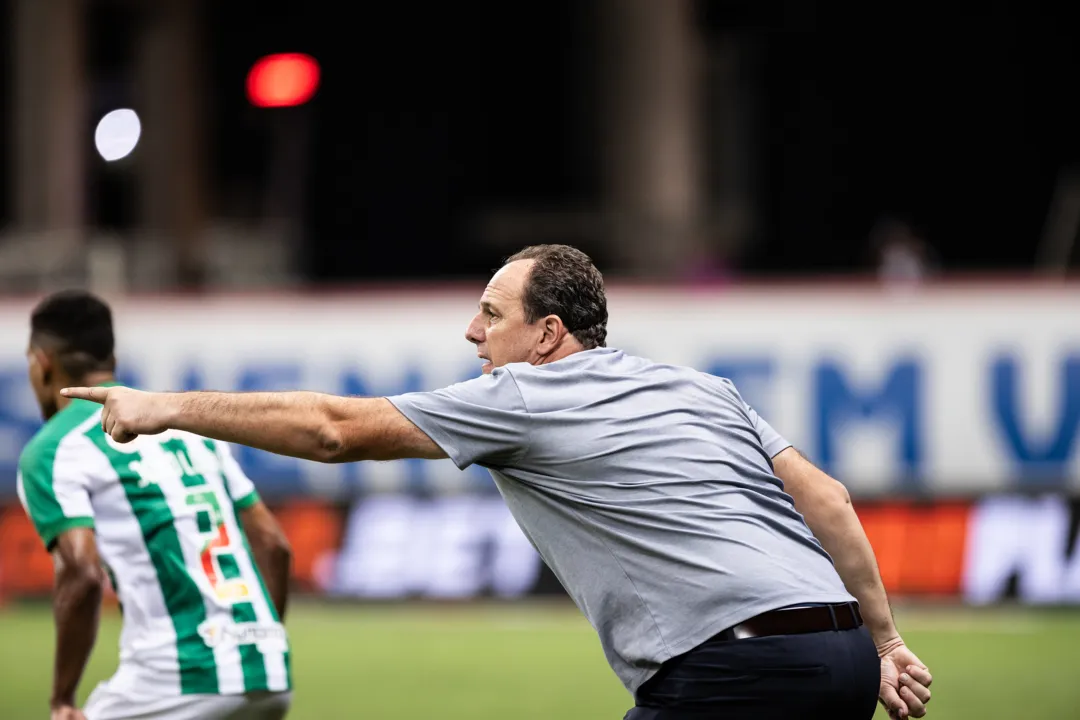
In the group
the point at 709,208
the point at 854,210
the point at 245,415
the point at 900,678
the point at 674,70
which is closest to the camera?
the point at 245,415

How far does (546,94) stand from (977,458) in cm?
1882

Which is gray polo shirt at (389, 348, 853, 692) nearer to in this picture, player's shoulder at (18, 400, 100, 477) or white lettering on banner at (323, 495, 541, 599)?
player's shoulder at (18, 400, 100, 477)

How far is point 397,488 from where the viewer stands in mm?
13938

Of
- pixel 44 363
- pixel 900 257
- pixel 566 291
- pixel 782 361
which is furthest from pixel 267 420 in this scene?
pixel 900 257

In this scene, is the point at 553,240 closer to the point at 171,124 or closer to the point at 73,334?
the point at 171,124

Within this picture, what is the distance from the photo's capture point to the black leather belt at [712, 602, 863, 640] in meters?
3.49

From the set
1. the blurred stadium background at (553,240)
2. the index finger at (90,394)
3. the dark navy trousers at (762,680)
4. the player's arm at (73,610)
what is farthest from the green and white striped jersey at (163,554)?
the blurred stadium background at (553,240)

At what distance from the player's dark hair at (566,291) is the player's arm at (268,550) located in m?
1.70

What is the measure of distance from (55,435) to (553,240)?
24.5 meters

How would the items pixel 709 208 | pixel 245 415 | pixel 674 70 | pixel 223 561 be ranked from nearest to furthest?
1. pixel 245 415
2. pixel 223 561
3. pixel 674 70
4. pixel 709 208

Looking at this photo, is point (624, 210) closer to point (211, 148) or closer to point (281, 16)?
point (281, 16)

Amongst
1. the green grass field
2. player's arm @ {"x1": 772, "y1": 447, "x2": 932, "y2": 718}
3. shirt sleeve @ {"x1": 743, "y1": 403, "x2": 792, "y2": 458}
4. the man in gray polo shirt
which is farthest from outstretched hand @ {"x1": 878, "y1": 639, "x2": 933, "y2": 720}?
the green grass field

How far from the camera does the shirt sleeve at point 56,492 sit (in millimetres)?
4746

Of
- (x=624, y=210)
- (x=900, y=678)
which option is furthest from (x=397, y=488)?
(x=624, y=210)
